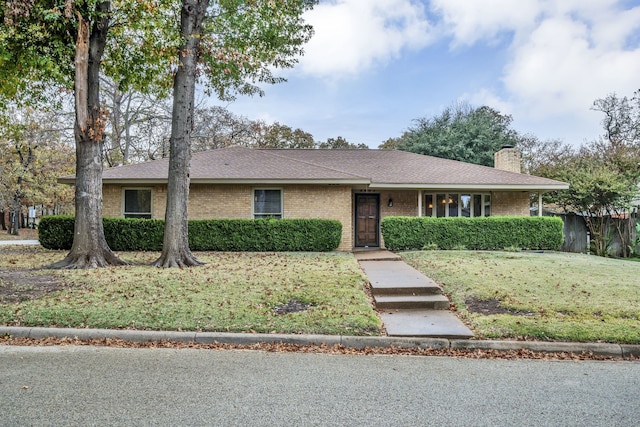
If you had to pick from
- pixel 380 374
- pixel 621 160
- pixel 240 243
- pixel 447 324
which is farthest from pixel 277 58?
pixel 621 160

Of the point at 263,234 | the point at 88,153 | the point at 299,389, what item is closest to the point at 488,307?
the point at 299,389

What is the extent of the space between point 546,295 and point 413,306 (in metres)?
2.38

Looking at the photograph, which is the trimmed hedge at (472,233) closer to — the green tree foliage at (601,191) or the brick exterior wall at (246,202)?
the brick exterior wall at (246,202)

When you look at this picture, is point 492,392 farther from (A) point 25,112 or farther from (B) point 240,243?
(A) point 25,112

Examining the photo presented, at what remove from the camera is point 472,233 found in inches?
550

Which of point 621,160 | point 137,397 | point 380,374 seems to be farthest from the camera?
point 621,160

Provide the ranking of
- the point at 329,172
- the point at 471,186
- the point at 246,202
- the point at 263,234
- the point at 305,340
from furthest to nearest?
the point at 471,186
the point at 246,202
the point at 329,172
the point at 263,234
the point at 305,340

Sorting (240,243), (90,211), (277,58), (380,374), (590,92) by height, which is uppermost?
(590,92)

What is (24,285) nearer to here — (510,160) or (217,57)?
(217,57)

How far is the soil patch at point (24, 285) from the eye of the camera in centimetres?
663

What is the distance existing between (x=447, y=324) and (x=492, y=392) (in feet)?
7.15

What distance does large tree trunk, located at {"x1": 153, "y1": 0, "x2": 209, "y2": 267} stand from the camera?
9945mm

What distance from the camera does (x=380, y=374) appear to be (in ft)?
13.6

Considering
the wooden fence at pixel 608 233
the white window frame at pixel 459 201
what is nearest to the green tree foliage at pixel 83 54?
the white window frame at pixel 459 201
